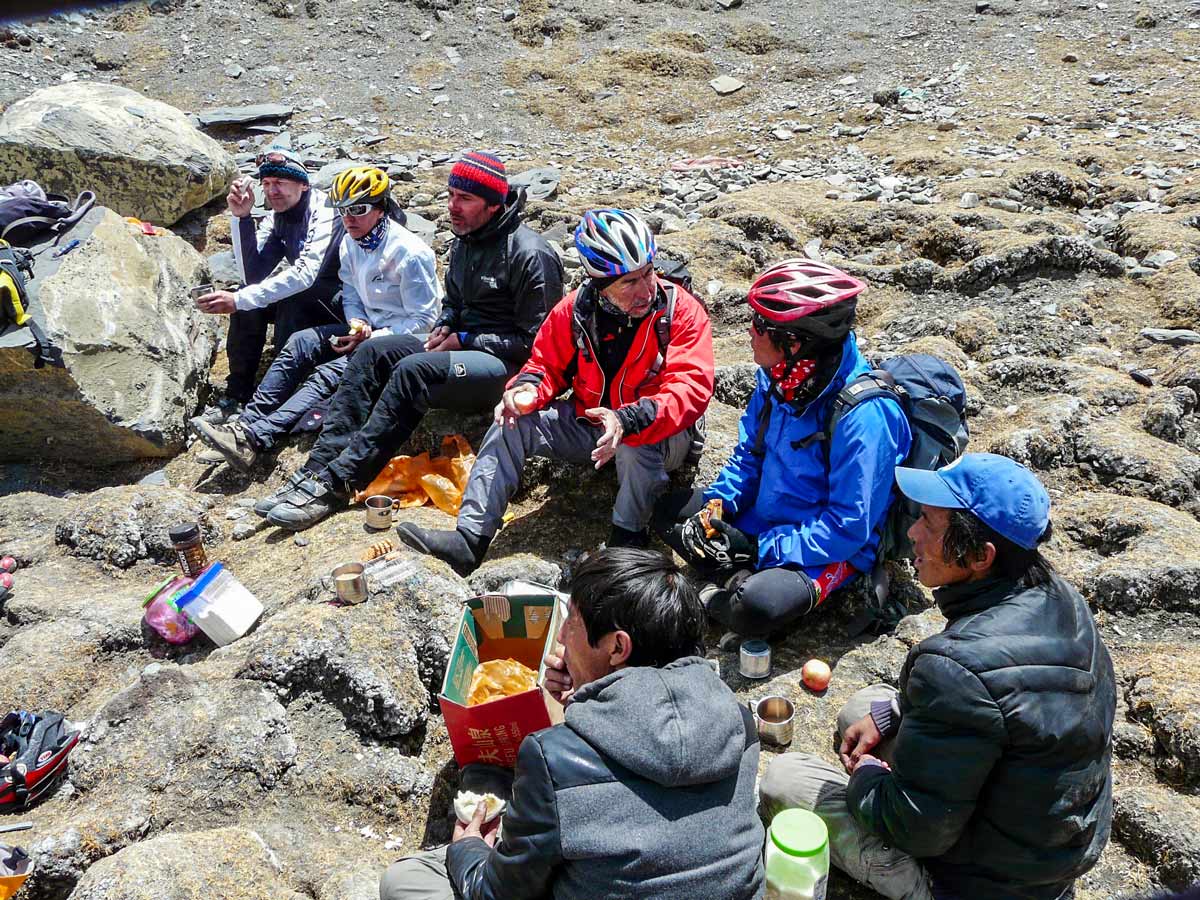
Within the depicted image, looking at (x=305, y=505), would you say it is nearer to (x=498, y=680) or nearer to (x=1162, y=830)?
(x=498, y=680)

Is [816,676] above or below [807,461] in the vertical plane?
below

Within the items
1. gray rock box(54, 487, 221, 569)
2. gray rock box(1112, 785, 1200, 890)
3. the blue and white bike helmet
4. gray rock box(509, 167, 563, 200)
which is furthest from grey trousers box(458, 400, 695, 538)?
gray rock box(509, 167, 563, 200)

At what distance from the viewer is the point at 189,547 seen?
6.30 metres

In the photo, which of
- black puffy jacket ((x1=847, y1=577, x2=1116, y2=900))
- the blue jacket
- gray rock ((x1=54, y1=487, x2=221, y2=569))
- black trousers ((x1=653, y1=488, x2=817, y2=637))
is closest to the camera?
black puffy jacket ((x1=847, y1=577, x2=1116, y2=900))

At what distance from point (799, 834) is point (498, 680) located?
205cm

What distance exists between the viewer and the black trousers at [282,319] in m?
8.78

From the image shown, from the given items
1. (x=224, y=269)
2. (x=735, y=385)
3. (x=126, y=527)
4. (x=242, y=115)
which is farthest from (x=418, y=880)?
(x=242, y=115)

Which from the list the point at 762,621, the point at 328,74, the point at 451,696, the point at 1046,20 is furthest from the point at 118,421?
the point at 1046,20

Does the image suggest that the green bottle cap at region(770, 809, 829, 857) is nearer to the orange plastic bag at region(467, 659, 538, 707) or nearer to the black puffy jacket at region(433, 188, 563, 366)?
the orange plastic bag at region(467, 659, 538, 707)

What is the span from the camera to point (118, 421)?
8367 millimetres

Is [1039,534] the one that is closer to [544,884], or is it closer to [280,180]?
[544,884]

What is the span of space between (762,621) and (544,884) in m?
2.62

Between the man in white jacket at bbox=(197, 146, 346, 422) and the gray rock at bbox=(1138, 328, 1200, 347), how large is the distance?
7.97m

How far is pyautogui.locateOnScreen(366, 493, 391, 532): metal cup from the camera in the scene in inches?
264
